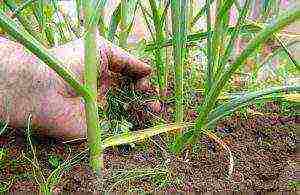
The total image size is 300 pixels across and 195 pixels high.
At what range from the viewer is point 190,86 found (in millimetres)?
935

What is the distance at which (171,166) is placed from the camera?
69 centimetres

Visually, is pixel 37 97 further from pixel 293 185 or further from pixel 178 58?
pixel 293 185

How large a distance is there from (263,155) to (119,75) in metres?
0.25

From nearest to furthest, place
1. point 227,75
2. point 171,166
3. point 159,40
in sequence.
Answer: point 227,75 → point 171,166 → point 159,40

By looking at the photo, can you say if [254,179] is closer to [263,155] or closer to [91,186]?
[263,155]

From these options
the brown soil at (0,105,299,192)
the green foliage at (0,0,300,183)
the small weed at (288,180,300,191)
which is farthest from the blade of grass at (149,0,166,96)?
the small weed at (288,180,300,191)

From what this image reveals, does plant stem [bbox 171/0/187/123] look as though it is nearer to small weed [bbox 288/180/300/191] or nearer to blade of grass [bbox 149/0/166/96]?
blade of grass [bbox 149/0/166/96]

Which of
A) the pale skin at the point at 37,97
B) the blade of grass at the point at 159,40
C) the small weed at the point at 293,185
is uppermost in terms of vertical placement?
the blade of grass at the point at 159,40

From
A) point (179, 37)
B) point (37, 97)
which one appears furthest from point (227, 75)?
point (37, 97)

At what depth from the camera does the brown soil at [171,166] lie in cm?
65

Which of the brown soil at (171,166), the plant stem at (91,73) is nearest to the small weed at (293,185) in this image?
the brown soil at (171,166)

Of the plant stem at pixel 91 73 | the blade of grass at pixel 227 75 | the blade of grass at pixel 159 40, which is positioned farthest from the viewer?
the blade of grass at pixel 159 40

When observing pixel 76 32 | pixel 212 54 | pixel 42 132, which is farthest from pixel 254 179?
pixel 76 32

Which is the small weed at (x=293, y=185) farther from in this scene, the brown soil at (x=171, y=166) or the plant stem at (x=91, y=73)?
the plant stem at (x=91, y=73)
